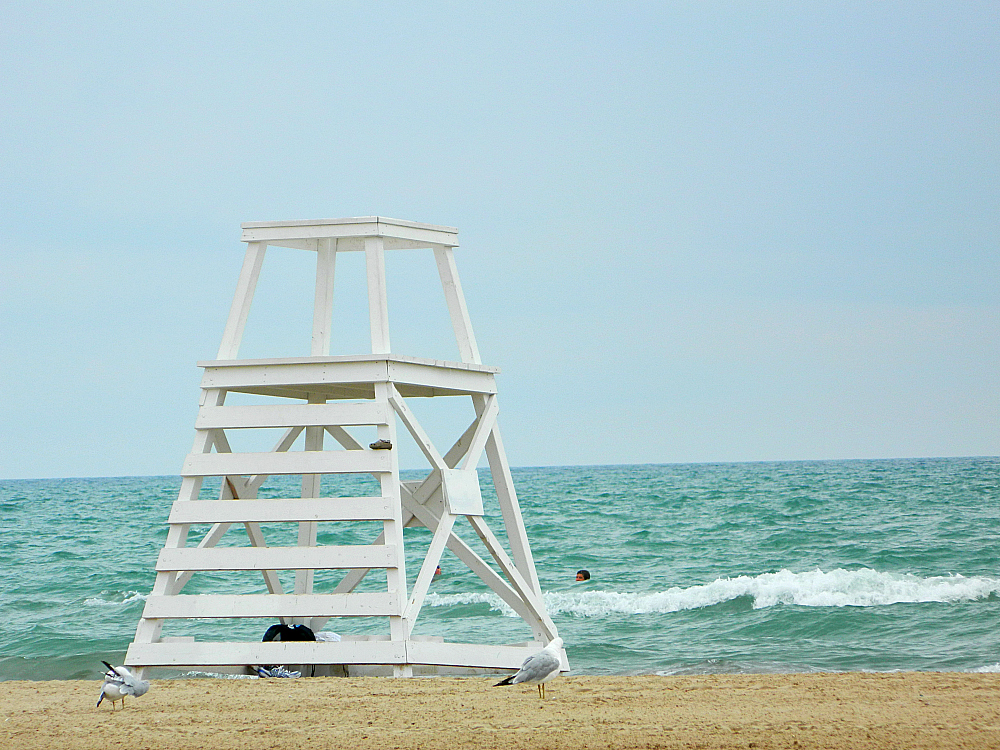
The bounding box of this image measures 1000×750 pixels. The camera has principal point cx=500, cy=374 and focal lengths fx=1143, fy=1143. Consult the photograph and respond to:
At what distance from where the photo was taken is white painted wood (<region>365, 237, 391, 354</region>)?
829 centimetres

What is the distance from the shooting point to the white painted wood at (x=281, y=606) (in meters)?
7.72

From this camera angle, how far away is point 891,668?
11672 millimetres

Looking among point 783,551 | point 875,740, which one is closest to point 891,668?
point 875,740

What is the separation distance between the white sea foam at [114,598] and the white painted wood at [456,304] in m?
11.5

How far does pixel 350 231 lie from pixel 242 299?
3.24 ft

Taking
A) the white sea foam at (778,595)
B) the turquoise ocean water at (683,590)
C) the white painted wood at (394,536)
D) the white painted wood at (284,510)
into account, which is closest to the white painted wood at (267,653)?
the white painted wood at (394,536)

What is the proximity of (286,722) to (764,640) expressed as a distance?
894cm

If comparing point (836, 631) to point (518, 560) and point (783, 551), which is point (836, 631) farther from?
point (783, 551)

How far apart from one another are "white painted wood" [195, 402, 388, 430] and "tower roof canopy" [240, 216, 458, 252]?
4.18 ft

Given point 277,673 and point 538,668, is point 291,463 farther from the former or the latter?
point 538,668

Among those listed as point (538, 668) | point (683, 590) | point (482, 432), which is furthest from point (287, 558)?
point (683, 590)

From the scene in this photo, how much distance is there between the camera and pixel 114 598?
19.0 metres

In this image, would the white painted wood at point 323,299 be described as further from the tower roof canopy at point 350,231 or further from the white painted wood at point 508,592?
the white painted wood at point 508,592

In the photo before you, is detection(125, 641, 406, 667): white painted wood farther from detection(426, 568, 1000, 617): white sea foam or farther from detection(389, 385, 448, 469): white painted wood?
detection(426, 568, 1000, 617): white sea foam
